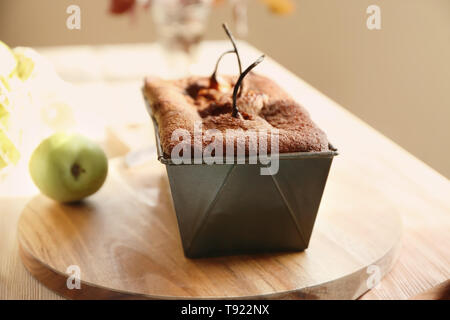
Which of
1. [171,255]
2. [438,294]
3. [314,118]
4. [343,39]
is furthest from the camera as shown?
[343,39]

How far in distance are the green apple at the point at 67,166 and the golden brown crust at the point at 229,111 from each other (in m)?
0.14

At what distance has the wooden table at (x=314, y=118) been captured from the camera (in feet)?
2.56

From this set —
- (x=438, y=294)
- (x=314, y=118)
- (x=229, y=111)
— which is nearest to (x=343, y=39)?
(x=314, y=118)

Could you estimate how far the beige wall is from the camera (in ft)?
8.05

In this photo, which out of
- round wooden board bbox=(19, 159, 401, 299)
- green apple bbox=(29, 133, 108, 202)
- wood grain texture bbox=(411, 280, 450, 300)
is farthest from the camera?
green apple bbox=(29, 133, 108, 202)

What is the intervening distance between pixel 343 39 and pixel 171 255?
2.31 meters

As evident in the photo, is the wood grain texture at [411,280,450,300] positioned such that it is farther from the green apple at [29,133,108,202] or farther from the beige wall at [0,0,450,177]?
the beige wall at [0,0,450,177]

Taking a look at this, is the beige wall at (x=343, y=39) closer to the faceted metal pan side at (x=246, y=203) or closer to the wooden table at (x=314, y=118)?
the wooden table at (x=314, y=118)

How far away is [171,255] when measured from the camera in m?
0.80

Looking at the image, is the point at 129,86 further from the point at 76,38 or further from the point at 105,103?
the point at 76,38

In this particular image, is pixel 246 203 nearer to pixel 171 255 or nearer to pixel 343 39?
pixel 171 255

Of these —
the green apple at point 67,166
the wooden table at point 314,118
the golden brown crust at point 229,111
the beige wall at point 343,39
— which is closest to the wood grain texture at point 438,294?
the wooden table at point 314,118

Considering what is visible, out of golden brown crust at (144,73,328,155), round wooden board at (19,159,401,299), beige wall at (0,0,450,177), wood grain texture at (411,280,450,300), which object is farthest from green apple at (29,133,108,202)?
beige wall at (0,0,450,177)

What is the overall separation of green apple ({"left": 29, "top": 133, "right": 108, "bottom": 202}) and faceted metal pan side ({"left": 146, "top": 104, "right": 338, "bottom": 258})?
20cm
